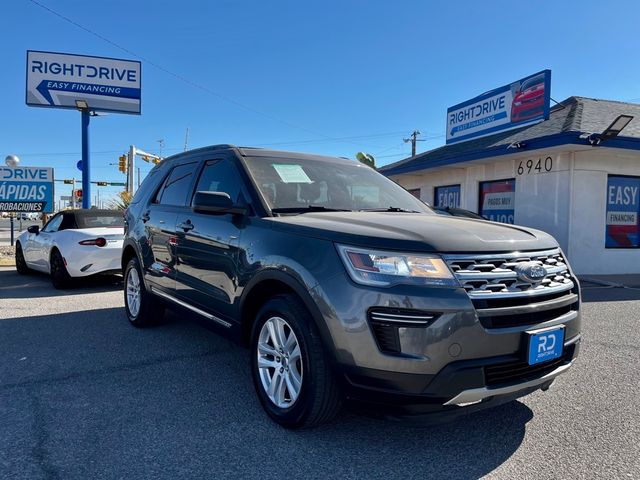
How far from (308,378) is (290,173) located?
177 cm

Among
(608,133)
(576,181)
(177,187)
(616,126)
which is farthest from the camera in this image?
(576,181)

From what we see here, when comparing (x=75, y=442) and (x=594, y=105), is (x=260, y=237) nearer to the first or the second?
(x=75, y=442)

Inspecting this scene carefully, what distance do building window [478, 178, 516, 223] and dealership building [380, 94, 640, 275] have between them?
Result: 0.03m

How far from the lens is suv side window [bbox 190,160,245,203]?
3.71 metres

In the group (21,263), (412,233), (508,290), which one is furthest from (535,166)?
(21,263)

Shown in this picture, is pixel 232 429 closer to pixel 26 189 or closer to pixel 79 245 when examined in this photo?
pixel 79 245

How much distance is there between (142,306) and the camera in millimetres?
5270

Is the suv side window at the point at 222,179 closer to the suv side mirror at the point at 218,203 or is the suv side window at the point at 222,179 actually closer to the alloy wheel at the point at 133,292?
the suv side mirror at the point at 218,203

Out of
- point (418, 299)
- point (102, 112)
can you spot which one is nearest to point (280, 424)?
point (418, 299)

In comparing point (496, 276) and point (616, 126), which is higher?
point (616, 126)

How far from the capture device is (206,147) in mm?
4457

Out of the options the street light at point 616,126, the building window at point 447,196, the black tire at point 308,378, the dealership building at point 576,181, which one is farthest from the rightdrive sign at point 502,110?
the black tire at point 308,378

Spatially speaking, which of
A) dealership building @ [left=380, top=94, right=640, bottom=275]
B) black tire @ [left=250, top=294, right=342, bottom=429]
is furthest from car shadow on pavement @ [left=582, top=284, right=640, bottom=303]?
black tire @ [left=250, top=294, right=342, bottom=429]

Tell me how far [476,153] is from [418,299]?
10.9 metres
